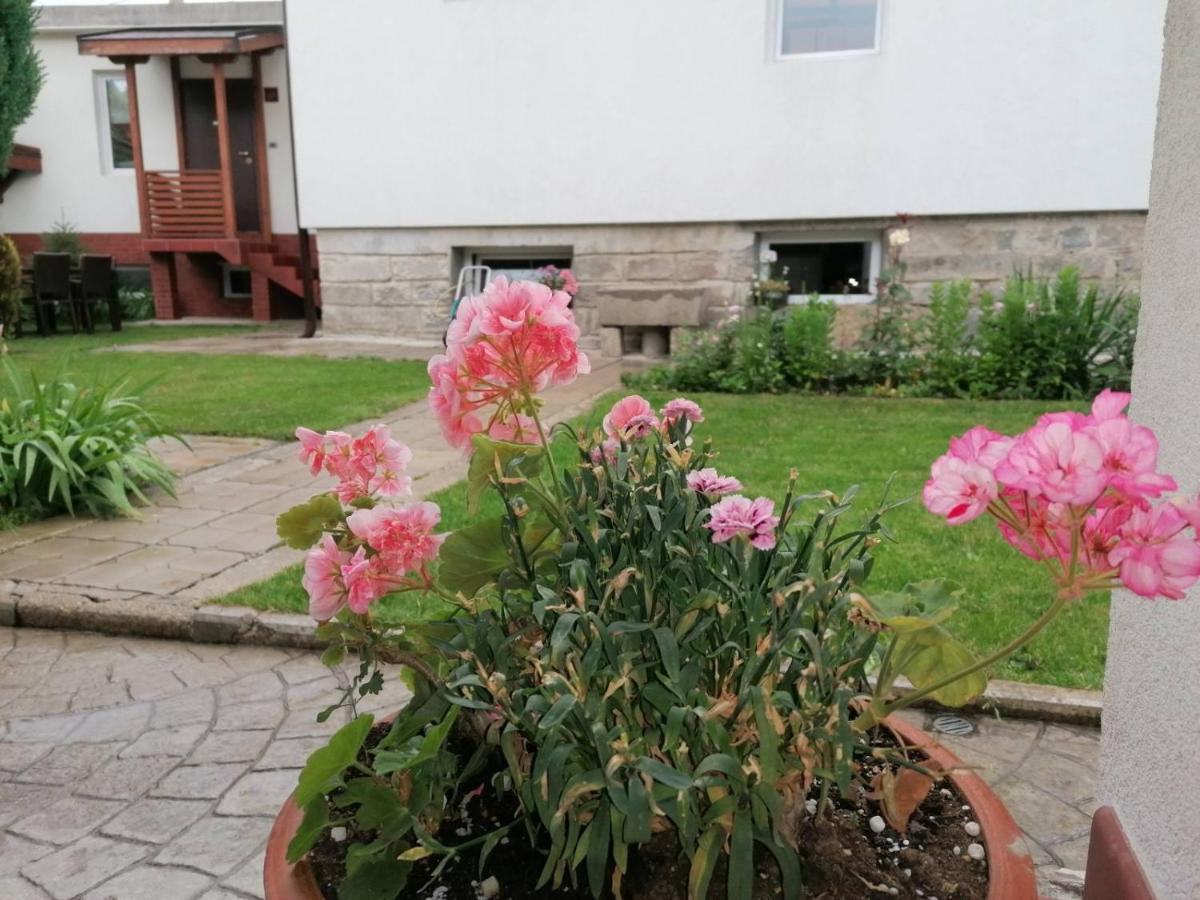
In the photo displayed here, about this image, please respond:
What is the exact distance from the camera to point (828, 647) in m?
1.27

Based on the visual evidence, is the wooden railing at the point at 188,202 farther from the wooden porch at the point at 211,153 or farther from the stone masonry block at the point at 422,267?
the stone masonry block at the point at 422,267

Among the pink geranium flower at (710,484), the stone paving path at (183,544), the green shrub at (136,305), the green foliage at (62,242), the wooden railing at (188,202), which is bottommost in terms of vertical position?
the stone paving path at (183,544)

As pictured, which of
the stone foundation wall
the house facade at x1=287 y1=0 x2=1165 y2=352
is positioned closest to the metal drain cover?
the stone foundation wall

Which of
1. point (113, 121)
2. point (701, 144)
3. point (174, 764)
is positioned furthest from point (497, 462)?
point (113, 121)

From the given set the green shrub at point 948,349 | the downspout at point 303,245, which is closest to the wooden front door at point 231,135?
the downspout at point 303,245

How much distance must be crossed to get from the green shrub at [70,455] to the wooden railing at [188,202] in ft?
35.4

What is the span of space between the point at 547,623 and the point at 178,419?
6210 millimetres

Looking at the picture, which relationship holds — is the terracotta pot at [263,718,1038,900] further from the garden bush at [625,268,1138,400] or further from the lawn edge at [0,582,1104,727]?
the garden bush at [625,268,1138,400]

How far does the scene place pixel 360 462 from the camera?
1511 mm

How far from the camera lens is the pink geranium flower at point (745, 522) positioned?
1163mm

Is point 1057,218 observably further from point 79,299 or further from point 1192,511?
point 79,299

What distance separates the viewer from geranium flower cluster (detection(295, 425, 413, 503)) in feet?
4.96

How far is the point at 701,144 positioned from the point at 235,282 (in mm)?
9987

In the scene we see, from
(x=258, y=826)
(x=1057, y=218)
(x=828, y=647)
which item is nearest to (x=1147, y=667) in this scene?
(x=828, y=647)
